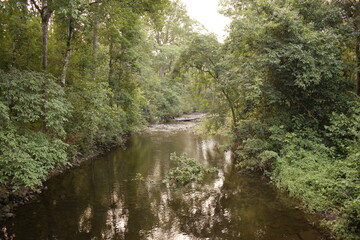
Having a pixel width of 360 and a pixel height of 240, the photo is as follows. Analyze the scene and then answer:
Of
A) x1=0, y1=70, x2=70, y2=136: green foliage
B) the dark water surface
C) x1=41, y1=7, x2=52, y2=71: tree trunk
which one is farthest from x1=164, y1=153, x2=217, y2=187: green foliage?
x1=41, y1=7, x2=52, y2=71: tree trunk

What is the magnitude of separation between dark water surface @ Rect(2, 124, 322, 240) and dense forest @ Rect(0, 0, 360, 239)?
0.81 metres

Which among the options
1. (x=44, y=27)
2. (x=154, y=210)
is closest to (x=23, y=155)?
(x=154, y=210)

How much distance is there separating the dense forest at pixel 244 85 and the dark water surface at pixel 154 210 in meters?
0.81

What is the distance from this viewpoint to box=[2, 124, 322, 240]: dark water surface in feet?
21.4

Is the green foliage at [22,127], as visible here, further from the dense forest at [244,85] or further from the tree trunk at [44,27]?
the tree trunk at [44,27]

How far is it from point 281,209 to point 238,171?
418 centimetres

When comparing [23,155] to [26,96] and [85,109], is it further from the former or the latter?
[85,109]

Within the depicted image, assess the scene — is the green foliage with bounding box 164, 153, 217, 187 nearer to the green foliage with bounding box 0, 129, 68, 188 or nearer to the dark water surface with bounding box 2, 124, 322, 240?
the dark water surface with bounding box 2, 124, 322, 240

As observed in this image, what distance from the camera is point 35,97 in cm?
741

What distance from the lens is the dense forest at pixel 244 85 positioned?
735 cm

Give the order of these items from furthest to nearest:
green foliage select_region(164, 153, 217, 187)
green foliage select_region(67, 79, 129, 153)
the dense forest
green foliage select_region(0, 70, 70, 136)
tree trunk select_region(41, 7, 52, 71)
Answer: green foliage select_region(67, 79, 129, 153), green foliage select_region(164, 153, 217, 187), tree trunk select_region(41, 7, 52, 71), the dense forest, green foliage select_region(0, 70, 70, 136)

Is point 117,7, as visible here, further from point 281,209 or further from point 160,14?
point 281,209

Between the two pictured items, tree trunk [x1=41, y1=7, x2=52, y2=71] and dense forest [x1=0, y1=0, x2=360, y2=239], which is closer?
dense forest [x1=0, y1=0, x2=360, y2=239]

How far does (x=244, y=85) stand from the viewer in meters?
10.9
